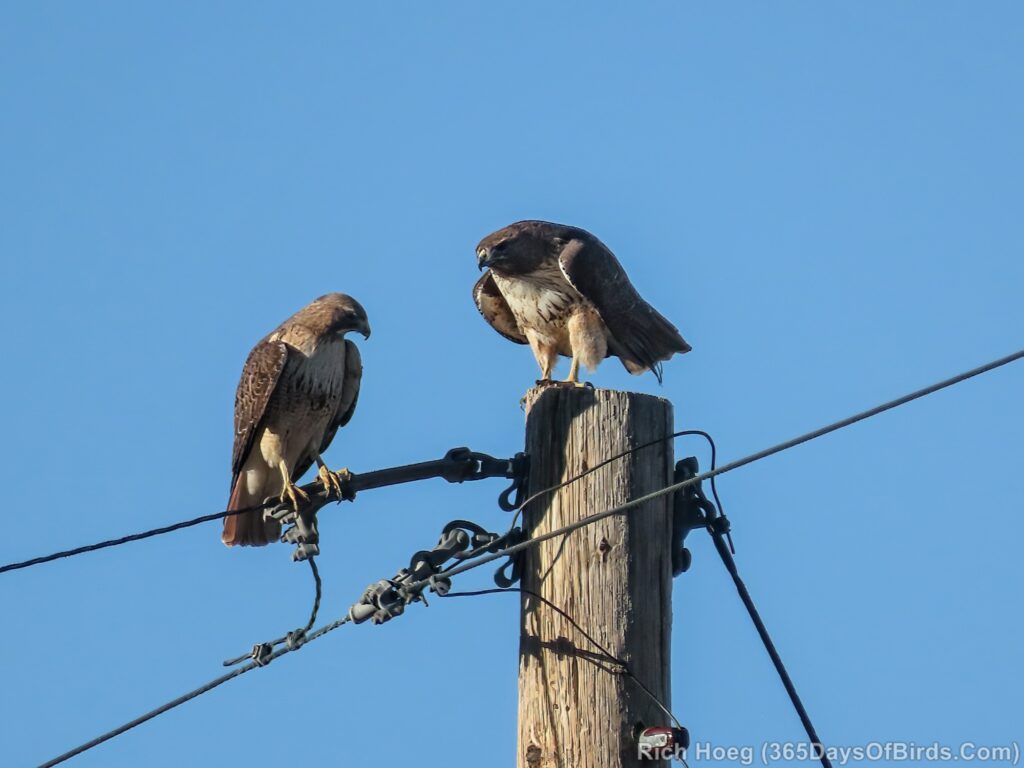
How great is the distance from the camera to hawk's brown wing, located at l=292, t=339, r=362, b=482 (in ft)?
27.1

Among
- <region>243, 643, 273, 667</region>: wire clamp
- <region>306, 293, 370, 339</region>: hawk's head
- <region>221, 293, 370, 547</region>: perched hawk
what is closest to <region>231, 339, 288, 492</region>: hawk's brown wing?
<region>221, 293, 370, 547</region>: perched hawk

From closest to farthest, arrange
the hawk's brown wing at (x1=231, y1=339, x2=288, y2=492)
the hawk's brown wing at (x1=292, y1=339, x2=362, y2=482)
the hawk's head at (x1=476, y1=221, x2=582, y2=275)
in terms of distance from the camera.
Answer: the hawk's brown wing at (x1=231, y1=339, x2=288, y2=492) → the hawk's brown wing at (x1=292, y1=339, x2=362, y2=482) → the hawk's head at (x1=476, y1=221, x2=582, y2=275)

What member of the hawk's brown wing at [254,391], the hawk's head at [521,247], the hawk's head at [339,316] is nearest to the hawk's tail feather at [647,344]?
the hawk's head at [521,247]

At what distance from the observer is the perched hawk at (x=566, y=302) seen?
8.29m

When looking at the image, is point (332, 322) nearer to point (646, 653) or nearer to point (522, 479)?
point (522, 479)

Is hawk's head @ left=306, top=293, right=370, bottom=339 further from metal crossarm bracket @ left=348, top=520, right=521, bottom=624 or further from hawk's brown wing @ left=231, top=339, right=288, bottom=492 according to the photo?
metal crossarm bracket @ left=348, top=520, right=521, bottom=624

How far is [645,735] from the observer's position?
4.88 m

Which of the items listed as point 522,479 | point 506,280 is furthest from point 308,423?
point 522,479

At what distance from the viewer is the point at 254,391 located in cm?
797

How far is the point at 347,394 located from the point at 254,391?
0.56 meters

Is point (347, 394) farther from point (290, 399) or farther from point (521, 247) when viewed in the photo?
point (521, 247)

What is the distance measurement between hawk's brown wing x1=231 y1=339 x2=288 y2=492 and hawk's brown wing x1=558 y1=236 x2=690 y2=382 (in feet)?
5.48

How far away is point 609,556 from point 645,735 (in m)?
0.59

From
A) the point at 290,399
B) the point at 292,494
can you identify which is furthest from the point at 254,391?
the point at 292,494
